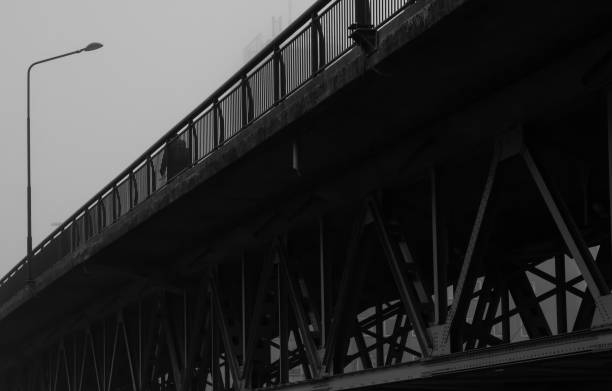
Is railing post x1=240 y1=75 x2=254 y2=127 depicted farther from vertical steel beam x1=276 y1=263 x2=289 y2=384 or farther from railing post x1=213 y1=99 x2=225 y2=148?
vertical steel beam x1=276 y1=263 x2=289 y2=384

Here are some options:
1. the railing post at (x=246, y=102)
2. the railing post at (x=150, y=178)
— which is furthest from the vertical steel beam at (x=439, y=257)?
the railing post at (x=150, y=178)

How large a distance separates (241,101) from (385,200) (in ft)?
15.2

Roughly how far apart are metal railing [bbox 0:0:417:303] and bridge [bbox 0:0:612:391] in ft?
0.17

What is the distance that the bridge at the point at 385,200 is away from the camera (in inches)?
671

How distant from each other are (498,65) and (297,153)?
513 cm

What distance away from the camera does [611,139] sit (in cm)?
1585

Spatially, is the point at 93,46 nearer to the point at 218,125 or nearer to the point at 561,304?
the point at 218,125

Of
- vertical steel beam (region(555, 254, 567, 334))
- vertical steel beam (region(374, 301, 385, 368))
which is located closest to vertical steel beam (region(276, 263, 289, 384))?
vertical steel beam (region(555, 254, 567, 334))

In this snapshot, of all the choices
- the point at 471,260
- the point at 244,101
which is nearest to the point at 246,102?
the point at 244,101

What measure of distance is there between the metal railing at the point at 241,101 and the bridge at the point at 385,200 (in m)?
0.05

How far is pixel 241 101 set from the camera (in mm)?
25609

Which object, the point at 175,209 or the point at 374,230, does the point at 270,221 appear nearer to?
the point at 175,209

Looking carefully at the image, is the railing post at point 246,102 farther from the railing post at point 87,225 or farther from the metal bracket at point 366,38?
the railing post at point 87,225

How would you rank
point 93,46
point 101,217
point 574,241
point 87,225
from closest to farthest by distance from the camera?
point 574,241
point 101,217
point 87,225
point 93,46
